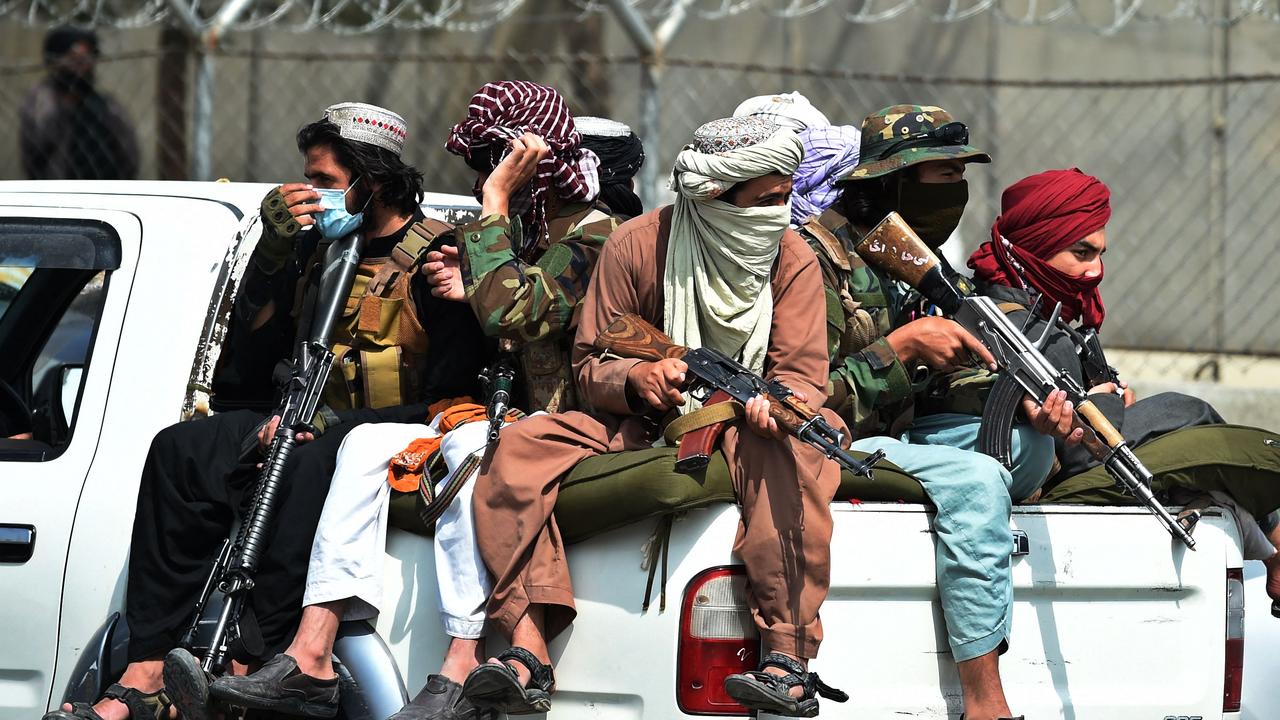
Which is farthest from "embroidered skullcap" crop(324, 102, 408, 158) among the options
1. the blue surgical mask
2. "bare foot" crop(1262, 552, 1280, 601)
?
"bare foot" crop(1262, 552, 1280, 601)

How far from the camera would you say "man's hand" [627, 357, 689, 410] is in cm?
327

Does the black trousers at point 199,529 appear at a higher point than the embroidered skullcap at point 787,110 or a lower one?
lower

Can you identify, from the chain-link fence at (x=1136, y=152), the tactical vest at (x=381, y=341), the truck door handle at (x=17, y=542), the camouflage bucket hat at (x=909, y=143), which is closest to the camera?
the truck door handle at (x=17, y=542)

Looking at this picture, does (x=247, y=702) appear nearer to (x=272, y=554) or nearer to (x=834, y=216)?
(x=272, y=554)

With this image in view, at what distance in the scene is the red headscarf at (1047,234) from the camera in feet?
12.8

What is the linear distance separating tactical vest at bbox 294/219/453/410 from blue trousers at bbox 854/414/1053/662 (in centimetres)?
129

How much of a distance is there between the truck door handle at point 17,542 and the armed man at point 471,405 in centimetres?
74

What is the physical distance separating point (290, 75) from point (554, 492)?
26.5 ft

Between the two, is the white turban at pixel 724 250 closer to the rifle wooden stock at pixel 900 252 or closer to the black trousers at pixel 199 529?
the rifle wooden stock at pixel 900 252

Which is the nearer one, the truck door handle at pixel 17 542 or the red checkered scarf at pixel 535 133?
the truck door handle at pixel 17 542

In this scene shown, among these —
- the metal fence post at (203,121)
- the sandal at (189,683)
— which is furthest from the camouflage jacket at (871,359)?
the metal fence post at (203,121)

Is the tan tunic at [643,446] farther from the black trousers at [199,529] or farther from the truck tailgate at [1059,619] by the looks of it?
the black trousers at [199,529]

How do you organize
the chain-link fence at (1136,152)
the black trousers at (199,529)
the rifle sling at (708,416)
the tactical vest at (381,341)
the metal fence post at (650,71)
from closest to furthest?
1. the rifle sling at (708,416)
2. the black trousers at (199,529)
3. the tactical vest at (381,341)
4. the metal fence post at (650,71)
5. the chain-link fence at (1136,152)

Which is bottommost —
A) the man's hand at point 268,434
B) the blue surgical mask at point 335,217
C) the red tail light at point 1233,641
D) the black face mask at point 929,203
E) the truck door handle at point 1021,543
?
the red tail light at point 1233,641
